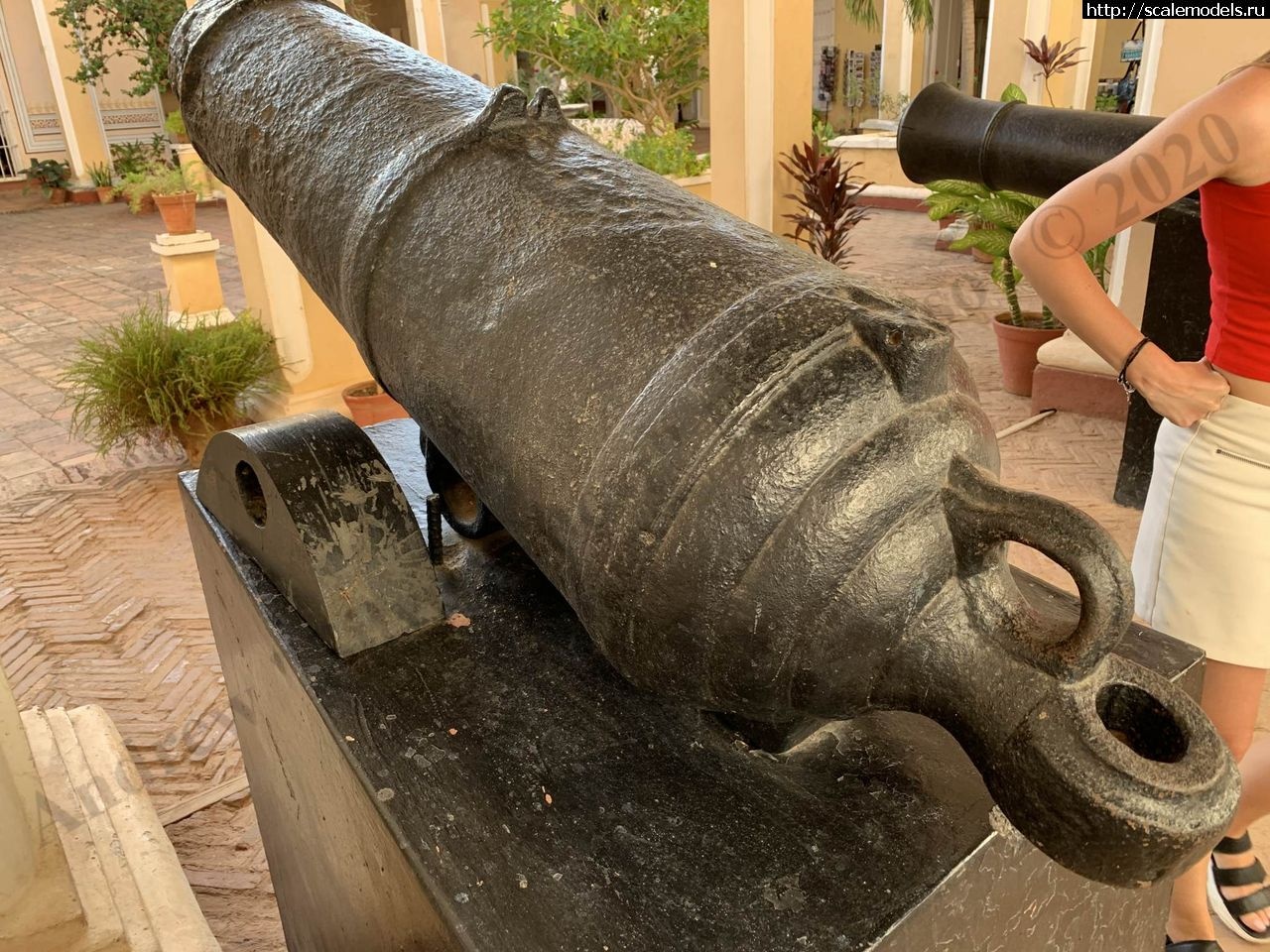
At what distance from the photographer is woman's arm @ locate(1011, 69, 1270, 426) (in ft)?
4.12

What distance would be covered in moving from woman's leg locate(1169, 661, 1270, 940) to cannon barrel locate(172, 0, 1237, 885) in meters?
0.92

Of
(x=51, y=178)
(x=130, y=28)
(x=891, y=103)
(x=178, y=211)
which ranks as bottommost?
(x=51, y=178)

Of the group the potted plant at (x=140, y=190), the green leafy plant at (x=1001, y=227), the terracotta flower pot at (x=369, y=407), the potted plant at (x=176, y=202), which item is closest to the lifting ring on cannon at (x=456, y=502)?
the terracotta flower pot at (x=369, y=407)

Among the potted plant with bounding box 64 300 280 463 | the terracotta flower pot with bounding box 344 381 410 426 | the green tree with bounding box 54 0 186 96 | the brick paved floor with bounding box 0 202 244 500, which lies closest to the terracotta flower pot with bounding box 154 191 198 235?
the brick paved floor with bounding box 0 202 244 500

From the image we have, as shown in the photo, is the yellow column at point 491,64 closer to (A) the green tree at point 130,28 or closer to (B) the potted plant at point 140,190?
(A) the green tree at point 130,28

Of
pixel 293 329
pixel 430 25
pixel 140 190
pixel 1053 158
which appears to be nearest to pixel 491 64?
pixel 430 25

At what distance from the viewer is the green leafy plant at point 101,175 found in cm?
1462

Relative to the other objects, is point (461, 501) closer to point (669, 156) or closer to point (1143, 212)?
point (1143, 212)

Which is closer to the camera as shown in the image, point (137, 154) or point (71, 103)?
point (71, 103)

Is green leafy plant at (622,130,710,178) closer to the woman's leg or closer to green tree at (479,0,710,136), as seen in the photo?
green tree at (479,0,710,136)

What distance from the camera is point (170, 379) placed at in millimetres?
4477

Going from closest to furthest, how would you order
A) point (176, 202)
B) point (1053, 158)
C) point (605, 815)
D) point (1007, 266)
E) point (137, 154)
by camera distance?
point (605, 815)
point (1053, 158)
point (1007, 266)
point (176, 202)
point (137, 154)

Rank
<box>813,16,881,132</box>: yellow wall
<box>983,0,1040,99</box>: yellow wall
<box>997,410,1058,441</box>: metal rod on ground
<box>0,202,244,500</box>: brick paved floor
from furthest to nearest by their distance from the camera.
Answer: <box>813,16,881,132</box>: yellow wall < <box>983,0,1040,99</box>: yellow wall < <box>0,202,244,500</box>: brick paved floor < <box>997,410,1058,441</box>: metal rod on ground

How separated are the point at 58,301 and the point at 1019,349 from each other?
7.39 m
